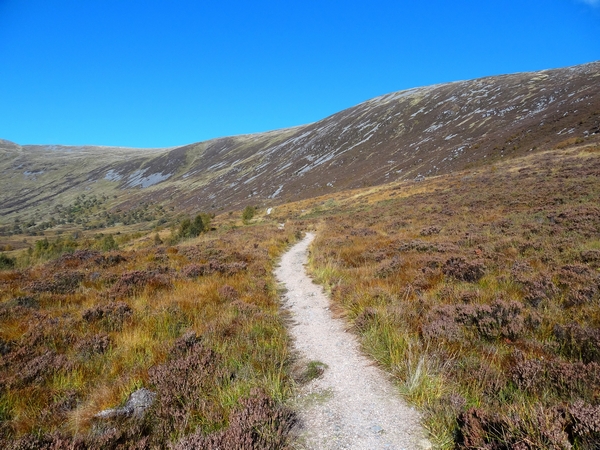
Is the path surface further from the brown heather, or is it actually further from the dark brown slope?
the dark brown slope

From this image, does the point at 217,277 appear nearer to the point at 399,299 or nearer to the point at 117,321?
the point at 117,321

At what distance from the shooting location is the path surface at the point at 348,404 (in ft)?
10.7

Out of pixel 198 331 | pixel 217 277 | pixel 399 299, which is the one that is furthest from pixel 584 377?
pixel 217 277

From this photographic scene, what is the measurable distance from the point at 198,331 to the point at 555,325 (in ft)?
20.1

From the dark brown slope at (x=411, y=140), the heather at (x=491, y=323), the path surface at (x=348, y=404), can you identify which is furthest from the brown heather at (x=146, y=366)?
the dark brown slope at (x=411, y=140)

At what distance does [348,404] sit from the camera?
3891 millimetres

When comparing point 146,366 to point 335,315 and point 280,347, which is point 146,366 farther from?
point 335,315

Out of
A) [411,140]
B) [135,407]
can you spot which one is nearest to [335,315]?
[135,407]

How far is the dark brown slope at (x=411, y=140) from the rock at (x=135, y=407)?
51.8 m

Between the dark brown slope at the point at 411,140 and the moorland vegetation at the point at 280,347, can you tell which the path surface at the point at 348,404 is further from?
the dark brown slope at the point at 411,140

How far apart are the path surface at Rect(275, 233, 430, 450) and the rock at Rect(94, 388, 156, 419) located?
1861 millimetres

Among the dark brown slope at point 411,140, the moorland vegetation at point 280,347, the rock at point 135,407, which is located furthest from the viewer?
the dark brown slope at point 411,140

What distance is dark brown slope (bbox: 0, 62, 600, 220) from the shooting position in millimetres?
51938

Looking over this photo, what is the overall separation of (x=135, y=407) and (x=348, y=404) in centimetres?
261
